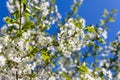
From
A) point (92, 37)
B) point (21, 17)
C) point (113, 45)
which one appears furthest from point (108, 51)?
point (21, 17)

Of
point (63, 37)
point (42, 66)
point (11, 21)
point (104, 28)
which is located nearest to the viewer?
point (11, 21)

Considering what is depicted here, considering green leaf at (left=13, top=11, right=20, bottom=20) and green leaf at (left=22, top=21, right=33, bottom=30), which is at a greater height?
green leaf at (left=13, top=11, right=20, bottom=20)

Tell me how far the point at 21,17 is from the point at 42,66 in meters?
2.57

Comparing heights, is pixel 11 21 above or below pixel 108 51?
below

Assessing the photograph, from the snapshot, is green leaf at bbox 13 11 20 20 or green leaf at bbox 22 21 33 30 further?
green leaf at bbox 13 11 20 20

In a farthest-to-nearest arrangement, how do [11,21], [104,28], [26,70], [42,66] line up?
[104,28]
[42,66]
[26,70]
[11,21]

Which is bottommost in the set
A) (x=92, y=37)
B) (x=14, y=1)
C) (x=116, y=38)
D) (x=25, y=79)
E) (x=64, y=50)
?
(x=25, y=79)

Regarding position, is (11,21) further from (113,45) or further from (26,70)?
(113,45)

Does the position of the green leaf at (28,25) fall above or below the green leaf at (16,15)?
below

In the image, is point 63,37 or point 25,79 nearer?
point 25,79

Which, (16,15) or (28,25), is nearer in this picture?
(28,25)

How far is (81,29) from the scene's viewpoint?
6.01 m

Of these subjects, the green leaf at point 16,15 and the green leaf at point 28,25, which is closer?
the green leaf at point 28,25

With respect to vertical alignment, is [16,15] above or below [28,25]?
above
